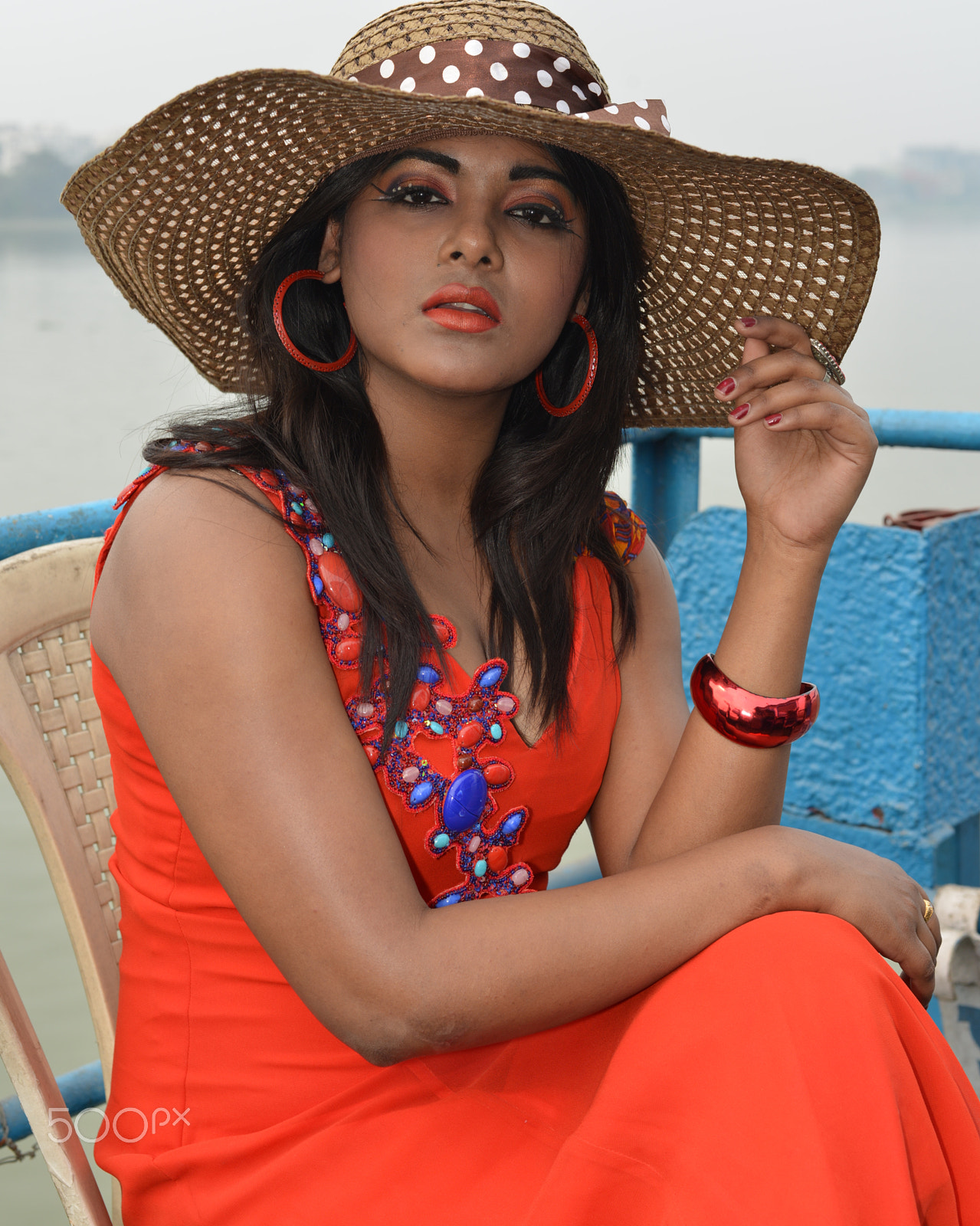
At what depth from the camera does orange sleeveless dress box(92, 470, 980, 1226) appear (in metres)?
1.05

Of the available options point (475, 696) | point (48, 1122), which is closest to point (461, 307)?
point (475, 696)

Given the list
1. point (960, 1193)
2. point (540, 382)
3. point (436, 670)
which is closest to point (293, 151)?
point (540, 382)

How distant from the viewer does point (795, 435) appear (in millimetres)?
1605

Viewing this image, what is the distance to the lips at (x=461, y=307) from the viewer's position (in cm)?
143

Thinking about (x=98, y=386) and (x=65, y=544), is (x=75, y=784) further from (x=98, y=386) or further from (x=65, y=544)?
(x=98, y=386)

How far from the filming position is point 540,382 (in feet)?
6.07

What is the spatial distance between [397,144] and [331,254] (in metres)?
0.22

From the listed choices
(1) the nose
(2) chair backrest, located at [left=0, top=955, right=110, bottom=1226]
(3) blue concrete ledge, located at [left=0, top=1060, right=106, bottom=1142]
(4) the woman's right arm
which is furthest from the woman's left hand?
(3) blue concrete ledge, located at [left=0, top=1060, right=106, bottom=1142]

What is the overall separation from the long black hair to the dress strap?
0.02 meters

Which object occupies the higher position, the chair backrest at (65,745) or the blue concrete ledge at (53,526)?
the blue concrete ledge at (53,526)

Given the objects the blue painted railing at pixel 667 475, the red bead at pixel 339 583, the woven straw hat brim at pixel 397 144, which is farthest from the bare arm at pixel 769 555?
the blue painted railing at pixel 667 475

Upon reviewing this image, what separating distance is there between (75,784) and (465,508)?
0.67 metres

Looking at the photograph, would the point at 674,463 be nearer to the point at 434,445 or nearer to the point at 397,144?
the point at 434,445

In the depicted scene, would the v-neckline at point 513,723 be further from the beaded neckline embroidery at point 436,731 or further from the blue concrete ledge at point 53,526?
the blue concrete ledge at point 53,526
